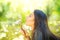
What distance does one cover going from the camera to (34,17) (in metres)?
1.44

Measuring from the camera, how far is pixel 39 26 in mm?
1430

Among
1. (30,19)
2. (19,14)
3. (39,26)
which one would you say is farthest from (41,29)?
(19,14)

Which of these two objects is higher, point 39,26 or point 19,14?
point 19,14

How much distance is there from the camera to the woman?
1.43 meters

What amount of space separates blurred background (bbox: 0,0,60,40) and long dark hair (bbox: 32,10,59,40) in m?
0.04

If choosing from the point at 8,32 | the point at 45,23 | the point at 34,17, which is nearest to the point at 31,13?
the point at 34,17

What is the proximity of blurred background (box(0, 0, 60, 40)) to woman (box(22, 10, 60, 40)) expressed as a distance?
36 mm

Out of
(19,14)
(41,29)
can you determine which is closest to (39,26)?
(41,29)

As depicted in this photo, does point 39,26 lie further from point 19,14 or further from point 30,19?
point 19,14

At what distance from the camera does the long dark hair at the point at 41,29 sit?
142 centimetres

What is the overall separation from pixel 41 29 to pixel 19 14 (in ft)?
0.78

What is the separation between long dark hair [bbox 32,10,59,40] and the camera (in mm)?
1425

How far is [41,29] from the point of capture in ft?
4.70

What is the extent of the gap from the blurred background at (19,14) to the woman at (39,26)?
0.04 meters
